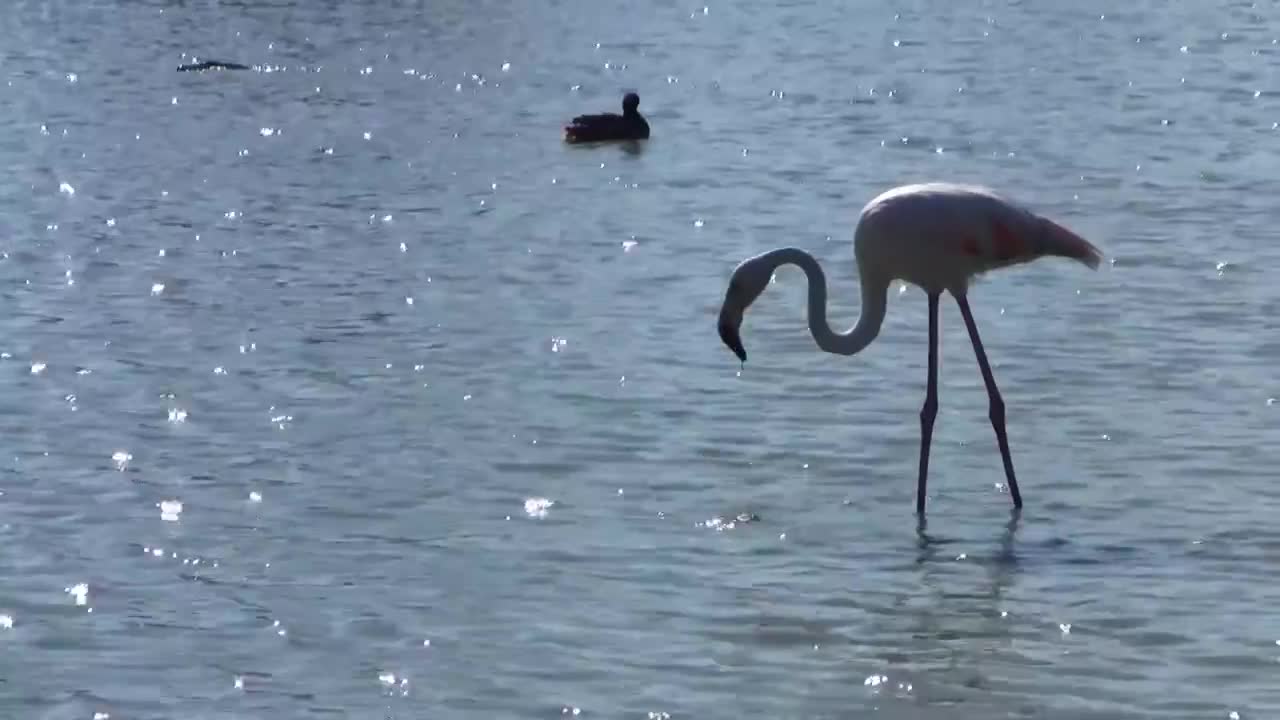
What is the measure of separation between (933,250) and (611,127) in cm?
1341

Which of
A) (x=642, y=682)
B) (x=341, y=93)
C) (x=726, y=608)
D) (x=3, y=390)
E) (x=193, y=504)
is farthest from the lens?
(x=341, y=93)

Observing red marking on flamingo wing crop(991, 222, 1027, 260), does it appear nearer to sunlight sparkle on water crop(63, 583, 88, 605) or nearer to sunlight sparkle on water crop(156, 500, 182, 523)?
sunlight sparkle on water crop(156, 500, 182, 523)

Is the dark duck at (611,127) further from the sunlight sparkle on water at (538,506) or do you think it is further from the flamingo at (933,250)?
the sunlight sparkle on water at (538,506)

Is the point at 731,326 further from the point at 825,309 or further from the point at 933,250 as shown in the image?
the point at 933,250

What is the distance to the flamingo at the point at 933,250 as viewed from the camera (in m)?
9.99

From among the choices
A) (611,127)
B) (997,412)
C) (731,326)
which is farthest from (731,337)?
(611,127)

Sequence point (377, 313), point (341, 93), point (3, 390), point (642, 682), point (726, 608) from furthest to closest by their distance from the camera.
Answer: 1. point (341, 93)
2. point (377, 313)
3. point (3, 390)
4. point (726, 608)
5. point (642, 682)

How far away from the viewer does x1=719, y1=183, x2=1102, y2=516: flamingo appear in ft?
32.8

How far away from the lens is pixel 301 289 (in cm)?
1553

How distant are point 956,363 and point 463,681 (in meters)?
5.40

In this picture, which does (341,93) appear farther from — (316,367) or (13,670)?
(13,670)

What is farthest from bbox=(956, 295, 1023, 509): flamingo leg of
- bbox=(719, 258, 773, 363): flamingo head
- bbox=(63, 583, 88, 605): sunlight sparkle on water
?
bbox=(63, 583, 88, 605): sunlight sparkle on water

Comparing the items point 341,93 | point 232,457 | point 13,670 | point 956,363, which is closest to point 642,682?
point 13,670

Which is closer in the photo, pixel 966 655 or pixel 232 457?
pixel 966 655
